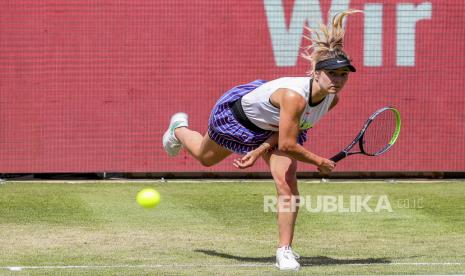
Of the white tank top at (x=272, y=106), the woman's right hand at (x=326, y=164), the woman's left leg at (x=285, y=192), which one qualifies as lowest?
the woman's left leg at (x=285, y=192)

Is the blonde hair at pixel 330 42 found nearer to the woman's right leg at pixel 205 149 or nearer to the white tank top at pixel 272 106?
the white tank top at pixel 272 106

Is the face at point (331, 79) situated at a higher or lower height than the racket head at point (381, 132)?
higher

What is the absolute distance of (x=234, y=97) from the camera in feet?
27.8

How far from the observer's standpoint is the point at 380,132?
8711mm

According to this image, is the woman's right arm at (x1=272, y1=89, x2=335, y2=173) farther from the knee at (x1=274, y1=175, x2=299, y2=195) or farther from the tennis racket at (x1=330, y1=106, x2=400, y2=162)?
the tennis racket at (x1=330, y1=106, x2=400, y2=162)

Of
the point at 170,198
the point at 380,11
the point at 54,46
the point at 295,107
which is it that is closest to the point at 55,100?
the point at 54,46

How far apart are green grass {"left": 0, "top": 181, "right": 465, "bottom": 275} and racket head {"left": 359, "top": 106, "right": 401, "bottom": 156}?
3.03ft

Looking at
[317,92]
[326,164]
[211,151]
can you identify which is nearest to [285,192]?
[326,164]

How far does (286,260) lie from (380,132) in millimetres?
1706

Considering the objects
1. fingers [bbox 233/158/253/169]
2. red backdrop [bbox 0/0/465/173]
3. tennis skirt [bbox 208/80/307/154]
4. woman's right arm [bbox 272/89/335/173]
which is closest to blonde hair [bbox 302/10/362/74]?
woman's right arm [bbox 272/89/335/173]

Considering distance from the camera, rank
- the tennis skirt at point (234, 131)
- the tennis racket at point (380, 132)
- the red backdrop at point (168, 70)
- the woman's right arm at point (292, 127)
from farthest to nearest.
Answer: the red backdrop at point (168, 70), the tennis racket at point (380, 132), the tennis skirt at point (234, 131), the woman's right arm at point (292, 127)

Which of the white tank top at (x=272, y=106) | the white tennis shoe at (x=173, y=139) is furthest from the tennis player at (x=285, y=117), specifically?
the white tennis shoe at (x=173, y=139)

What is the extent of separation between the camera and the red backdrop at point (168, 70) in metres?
14.0

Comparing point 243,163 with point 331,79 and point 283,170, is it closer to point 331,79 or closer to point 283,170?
point 283,170
